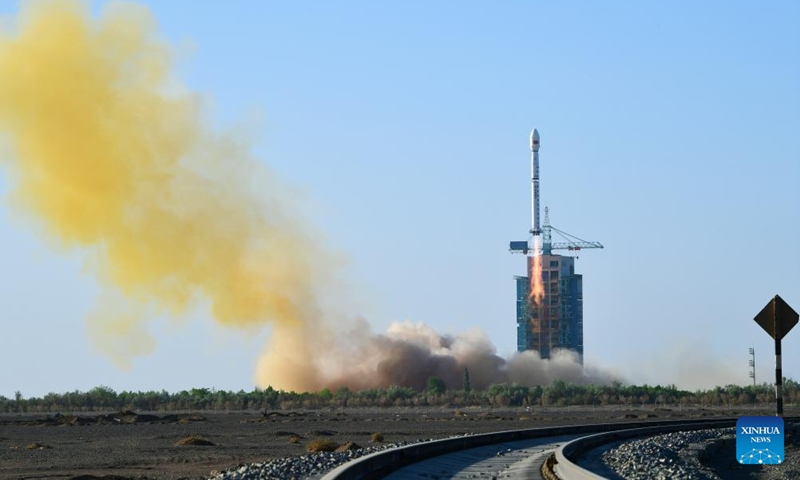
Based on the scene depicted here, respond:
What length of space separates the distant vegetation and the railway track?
59080 millimetres

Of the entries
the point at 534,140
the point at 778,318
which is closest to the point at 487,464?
the point at 778,318

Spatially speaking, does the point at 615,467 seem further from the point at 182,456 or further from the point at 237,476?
the point at 182,456

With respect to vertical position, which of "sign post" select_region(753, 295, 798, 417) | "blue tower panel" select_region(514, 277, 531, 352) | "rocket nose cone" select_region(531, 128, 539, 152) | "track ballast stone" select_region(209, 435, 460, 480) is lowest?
"track ballast stone" select_region(209, 435, 460, 480)

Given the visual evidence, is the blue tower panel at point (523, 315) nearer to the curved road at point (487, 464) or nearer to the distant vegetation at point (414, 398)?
the distant vegetation at point (414, 398)

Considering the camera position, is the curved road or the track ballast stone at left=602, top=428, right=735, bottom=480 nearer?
the curved road

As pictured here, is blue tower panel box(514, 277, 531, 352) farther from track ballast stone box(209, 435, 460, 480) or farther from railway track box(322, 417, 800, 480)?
track ballast stone box(209, 435, 460, 480)

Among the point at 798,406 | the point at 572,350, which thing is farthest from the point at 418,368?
the point at 798,406

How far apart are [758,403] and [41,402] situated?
63179 millimetres

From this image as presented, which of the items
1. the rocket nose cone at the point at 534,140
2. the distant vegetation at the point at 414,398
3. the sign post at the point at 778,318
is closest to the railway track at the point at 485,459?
the sign post at the point at 778,318

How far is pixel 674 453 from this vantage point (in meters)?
43.6

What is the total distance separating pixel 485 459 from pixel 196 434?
32.2 metres

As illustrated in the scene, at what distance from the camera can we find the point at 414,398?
375 ft

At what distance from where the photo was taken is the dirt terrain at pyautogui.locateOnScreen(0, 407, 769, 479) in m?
42.9

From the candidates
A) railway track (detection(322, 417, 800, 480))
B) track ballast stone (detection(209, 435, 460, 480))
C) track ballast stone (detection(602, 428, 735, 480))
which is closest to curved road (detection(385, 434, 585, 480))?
railway track (detection(322, 417, 800, 480))
